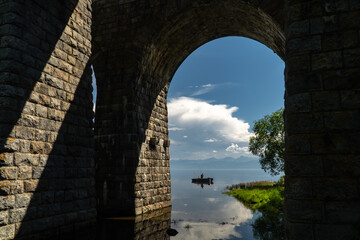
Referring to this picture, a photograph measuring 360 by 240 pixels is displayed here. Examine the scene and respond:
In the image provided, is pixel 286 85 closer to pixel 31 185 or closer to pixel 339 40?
pixel 339 40

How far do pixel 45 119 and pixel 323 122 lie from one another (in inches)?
239

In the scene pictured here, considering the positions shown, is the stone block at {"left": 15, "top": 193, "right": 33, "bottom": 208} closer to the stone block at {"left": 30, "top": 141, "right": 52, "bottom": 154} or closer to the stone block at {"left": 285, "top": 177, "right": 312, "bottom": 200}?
the stone block at {"left": 30, "top": 141, "right": 52, "bottom": 154}

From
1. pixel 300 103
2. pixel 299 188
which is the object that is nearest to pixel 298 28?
pixel 300 103

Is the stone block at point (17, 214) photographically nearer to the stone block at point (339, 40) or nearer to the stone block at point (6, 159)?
the stone block at point (6, 159)

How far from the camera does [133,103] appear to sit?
10859 millimetres

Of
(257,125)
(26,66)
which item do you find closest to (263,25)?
(26,66)

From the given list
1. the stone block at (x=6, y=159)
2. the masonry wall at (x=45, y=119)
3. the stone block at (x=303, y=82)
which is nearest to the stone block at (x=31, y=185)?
the masonry wall at (x=45, y=119)

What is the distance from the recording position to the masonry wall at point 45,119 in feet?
19.1

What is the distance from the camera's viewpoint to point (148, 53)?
1141 cm

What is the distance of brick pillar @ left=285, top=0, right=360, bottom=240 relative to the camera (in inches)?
149

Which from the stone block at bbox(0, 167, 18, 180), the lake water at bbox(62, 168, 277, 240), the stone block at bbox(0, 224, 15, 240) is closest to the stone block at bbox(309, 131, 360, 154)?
the lake water at bbox(62, 168, 277, 240)

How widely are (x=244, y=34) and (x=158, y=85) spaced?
15.1ft

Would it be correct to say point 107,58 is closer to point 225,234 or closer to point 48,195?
point 48,195

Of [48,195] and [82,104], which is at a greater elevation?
[82,104]
